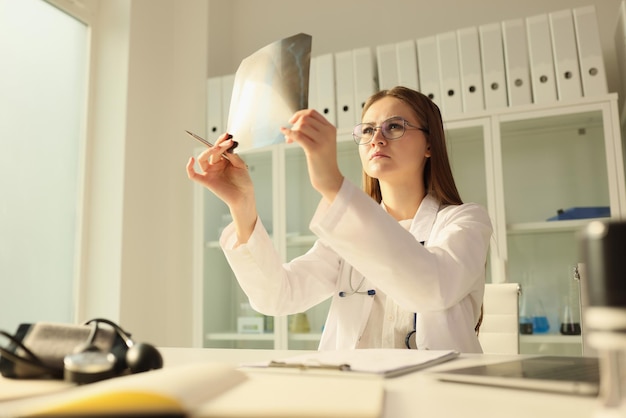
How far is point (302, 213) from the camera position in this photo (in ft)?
9.37

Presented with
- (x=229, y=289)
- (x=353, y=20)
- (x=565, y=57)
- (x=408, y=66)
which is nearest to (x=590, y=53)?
(x=565, y=57)

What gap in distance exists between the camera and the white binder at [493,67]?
2.53 m

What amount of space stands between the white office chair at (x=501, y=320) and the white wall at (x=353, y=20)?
1573mm

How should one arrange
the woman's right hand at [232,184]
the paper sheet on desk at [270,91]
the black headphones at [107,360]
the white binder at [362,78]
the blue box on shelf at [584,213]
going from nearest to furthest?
the black headphones at [107,360]
the paper sheet on desk at [270,91]
the woman's right hand at [232,184]
the blue box on shelf at [584,213]
the white binder at [362,78]

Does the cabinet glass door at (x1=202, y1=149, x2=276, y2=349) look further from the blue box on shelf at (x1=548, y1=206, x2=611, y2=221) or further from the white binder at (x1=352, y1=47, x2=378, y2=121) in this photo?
the blue box on shelf at (x1=548, y1=206, x2=611, y2=221)

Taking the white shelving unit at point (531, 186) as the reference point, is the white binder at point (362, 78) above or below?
above

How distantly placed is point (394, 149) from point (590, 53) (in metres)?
1.39

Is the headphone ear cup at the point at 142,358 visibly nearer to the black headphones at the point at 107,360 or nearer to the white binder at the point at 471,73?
the black headphones at the point at 107,360

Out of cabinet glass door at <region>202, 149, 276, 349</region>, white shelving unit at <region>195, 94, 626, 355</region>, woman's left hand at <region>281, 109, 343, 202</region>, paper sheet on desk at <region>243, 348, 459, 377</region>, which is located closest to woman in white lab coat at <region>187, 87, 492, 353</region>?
woman's left hand at <region>281, 109, 343, 202</region>

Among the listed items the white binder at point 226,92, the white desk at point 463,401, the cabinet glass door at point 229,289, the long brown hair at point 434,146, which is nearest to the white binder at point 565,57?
the long brown hair at point 434,146

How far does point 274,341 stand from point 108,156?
4.17ft

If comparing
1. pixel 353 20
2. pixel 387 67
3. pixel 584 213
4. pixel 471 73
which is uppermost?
pixel 353 20

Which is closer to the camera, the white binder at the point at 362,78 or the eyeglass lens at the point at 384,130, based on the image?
the eyeglass lens at the point at 384,130

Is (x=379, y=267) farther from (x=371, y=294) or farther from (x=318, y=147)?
(x=371, y=294)
